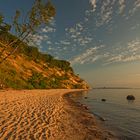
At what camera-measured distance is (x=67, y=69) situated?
130000 mm

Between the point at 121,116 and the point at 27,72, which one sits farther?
the point at 27,72

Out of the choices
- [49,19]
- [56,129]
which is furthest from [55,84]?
[56,129]

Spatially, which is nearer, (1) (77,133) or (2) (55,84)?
(1) (77,133)

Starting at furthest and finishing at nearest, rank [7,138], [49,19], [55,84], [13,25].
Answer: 1. [55,84]
2. [49,19]
3. [13,25]
4. [7,138]

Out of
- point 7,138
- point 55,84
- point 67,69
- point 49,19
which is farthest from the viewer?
point 67,69

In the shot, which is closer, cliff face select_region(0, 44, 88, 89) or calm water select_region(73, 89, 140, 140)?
calm water select_region(73, 89, 140, 140)

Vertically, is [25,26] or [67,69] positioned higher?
[67,69]

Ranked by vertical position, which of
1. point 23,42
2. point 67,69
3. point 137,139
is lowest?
point 137,139

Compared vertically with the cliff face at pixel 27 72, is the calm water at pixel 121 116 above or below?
below

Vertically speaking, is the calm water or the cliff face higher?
the cliff face

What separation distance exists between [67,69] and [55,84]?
47479mm

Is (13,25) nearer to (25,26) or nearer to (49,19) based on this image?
(25,26)

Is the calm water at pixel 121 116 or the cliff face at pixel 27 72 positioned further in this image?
the cliff face at pixel 27 72

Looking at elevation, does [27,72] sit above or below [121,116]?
above
